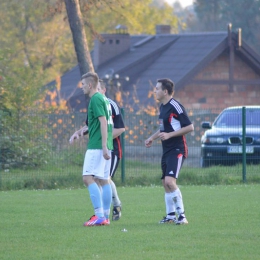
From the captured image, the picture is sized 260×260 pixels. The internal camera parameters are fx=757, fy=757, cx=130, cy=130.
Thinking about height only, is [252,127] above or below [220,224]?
above

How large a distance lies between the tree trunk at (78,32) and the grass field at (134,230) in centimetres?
727

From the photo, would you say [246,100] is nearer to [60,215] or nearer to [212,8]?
[60,215]

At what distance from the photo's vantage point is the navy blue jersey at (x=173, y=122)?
32.8ft

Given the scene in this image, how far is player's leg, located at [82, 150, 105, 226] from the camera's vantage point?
32.4 feet

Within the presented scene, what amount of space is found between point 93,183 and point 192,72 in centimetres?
2463

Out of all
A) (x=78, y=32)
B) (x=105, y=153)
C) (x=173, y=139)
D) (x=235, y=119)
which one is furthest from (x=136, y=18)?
(x=105, y=153)

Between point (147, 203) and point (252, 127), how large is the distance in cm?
611

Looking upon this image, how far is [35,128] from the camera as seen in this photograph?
56.3 ft

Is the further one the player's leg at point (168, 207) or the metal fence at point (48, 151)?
the metal fence at point (48, 151)

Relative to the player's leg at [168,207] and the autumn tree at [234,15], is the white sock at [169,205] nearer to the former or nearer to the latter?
the player's leg at [168,207]

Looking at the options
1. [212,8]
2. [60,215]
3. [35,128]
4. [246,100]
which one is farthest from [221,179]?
[212,8]

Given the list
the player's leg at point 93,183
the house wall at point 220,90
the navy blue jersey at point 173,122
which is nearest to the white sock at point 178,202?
the navy blue jersey at point 173,122

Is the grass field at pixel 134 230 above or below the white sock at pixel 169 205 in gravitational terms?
below

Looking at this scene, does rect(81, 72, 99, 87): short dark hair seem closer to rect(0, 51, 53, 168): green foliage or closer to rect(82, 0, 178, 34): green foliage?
rect(0, 51, 53, 168): green foliage
